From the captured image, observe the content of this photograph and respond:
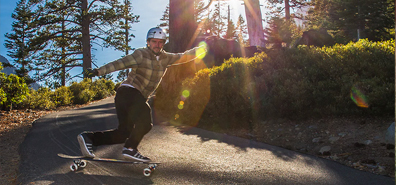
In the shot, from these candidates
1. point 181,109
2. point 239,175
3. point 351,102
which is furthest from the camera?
point 181,109

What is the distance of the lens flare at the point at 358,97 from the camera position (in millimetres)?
5640

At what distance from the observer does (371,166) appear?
4.05 meters

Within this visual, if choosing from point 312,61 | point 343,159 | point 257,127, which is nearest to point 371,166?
point 343,159

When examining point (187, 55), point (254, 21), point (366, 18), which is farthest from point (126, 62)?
point (366, 18)

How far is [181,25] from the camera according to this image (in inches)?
424

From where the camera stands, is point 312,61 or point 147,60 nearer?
point 147,60

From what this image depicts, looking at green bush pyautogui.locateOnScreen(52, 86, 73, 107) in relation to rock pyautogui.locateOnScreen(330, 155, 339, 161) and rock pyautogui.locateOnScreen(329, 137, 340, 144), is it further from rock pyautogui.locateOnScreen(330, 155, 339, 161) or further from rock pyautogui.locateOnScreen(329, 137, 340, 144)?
rock pyautogui.locateOnScreen(330, 155, 339, 161)

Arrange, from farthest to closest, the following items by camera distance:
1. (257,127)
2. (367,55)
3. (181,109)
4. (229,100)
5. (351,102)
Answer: (181,109) < (229,100) < (257,127) < (367,55) < (351,102)

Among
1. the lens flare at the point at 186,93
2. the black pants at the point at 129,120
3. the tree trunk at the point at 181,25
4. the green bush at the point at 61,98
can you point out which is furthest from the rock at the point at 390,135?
the green bush at the point at 61,98

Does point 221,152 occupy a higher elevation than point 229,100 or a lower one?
lower

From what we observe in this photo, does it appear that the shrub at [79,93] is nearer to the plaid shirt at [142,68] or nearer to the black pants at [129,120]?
the black pants at [129,120]

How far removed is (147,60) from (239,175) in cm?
217

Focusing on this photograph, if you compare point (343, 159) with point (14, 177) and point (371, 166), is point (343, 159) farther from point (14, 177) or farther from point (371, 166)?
point (14, 177)

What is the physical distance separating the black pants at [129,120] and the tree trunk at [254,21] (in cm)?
1414
